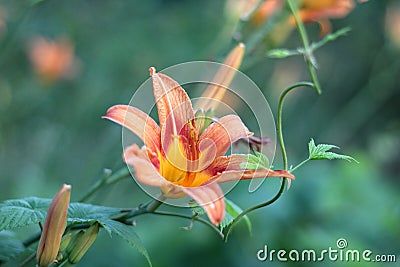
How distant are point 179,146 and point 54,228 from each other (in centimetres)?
14

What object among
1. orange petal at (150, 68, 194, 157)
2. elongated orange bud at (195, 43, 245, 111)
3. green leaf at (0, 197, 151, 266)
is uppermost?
elongated orange bud at (195, 43, 245, 111)

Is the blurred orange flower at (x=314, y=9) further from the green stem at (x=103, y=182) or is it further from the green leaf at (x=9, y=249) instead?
the green leaf at (x=9, y=249)

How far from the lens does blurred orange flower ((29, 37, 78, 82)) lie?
66.6 inches

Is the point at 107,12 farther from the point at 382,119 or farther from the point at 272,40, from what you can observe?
the point at 272,40

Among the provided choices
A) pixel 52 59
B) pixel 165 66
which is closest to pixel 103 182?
pixel 52 59

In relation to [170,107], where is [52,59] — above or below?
above

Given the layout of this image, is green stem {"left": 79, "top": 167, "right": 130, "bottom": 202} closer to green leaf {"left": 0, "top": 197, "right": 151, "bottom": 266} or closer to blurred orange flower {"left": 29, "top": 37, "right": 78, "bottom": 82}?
green leaf {"left": 0, "top": 197, "right": 151, "bottom": 266}

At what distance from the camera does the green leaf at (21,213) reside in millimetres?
515

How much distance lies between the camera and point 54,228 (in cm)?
50

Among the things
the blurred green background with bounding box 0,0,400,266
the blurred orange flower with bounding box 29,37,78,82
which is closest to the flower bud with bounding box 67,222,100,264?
the blurred green background with bounding box 0,0,400,266

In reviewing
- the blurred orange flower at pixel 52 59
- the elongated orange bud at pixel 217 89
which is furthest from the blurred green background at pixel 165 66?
the elongated orange bud at pixel 217 89

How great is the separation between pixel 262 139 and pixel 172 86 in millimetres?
115

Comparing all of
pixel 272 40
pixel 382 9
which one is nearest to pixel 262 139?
pixel 272 40

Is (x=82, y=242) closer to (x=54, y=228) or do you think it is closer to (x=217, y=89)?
(x=54, y=228)
